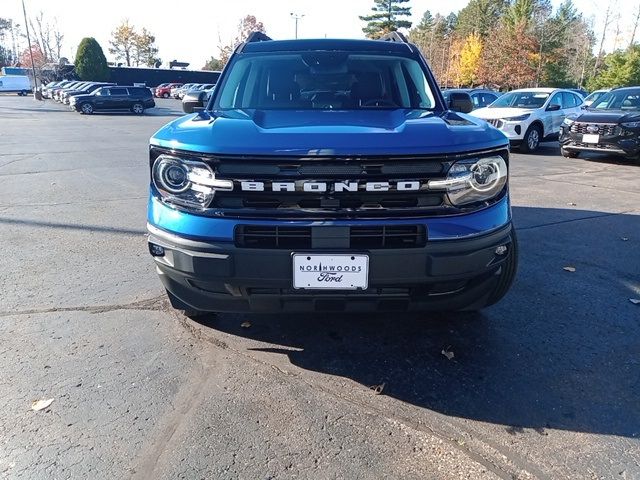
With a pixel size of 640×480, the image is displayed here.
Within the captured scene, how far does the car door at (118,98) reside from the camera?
31.0 meters

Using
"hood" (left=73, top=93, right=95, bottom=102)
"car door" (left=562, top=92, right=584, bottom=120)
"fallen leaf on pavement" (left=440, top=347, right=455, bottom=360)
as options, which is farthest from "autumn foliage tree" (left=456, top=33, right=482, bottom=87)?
"fallen leaf on pavement" (left=440, top=347, right=455, bottom=360)

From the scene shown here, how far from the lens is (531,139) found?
534 inches

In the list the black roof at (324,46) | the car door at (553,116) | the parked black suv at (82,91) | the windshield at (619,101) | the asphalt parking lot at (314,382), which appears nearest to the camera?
the asphalt parking lot at (314,382)

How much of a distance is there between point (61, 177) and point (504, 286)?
852cm

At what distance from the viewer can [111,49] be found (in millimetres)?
83938

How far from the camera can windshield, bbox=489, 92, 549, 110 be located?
13609 mm

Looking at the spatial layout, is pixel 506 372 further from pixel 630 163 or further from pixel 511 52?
pixel 511 52

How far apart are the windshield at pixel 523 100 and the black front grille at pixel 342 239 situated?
12719 millimetres

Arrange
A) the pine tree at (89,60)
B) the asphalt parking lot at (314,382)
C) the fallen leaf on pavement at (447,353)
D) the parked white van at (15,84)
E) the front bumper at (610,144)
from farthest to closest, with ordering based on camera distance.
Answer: the parked white van at (15,84) < the pine tree at (89,60) < the front bumper at (610,144) < the fallen leaf on pavement at (447,353) < the asphalt parking lot at (314,382)

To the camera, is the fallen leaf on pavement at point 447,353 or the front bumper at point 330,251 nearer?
the front bumper at point 330,251

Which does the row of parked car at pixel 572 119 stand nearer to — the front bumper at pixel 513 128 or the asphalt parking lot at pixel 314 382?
the front bumper at pixel 513 128

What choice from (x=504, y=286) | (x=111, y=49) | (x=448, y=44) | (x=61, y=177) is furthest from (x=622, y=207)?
(x=111, y=49)

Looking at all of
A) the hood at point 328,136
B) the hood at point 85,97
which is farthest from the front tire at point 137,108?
the hood at point 328,136

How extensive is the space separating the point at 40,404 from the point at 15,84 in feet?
227
